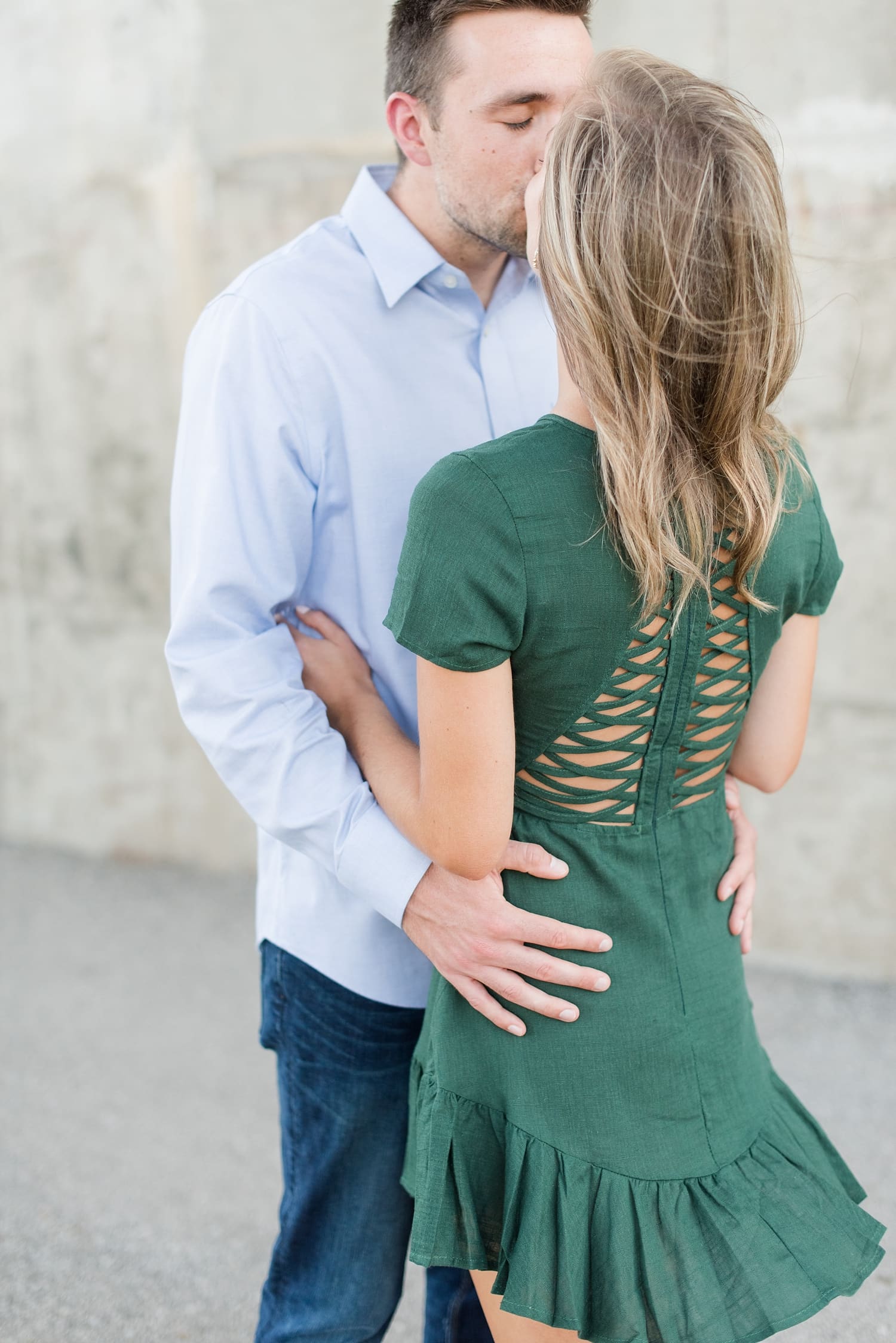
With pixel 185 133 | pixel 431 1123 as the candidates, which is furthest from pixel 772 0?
pixel 431 1123

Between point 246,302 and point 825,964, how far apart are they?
8.81 feet

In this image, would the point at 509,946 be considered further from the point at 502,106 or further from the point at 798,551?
the point at 502,106

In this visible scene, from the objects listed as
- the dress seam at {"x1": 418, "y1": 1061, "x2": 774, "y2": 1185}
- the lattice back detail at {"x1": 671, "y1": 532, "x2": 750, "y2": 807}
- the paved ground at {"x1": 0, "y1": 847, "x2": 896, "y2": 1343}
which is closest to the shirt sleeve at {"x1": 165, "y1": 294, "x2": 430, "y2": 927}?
the dress seam at {"x1": 418, "y1": 1061, "x2": 774, "y2": 1185}

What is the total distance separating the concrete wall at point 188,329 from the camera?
2938 mm

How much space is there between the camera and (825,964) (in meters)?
3.37

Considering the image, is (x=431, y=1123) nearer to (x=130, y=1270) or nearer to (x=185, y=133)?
(x=130, y=1270)

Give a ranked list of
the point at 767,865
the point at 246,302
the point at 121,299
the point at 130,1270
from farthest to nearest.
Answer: the point at 121,299 < the point at 767,865 < the point at 130,1270 < the point at 246,302

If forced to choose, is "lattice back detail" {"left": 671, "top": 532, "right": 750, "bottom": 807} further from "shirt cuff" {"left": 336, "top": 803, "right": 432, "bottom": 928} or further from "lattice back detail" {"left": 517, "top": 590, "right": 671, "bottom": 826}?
"shirt cuff" {"left": 336, "top": 803, "right": 432, "bottom": 928}

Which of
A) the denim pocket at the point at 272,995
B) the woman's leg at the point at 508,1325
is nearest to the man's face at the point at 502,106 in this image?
the denim pocket at the point at 272,995

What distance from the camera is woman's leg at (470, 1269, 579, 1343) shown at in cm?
119

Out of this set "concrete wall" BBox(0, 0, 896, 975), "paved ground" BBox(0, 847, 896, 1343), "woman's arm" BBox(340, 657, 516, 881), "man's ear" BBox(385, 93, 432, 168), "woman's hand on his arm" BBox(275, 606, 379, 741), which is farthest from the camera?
"concrete wall" BBox(0, 0, 896, 975)

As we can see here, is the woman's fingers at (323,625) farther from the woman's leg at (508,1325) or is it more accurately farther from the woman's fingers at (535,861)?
the woman's leg at (508,1325)

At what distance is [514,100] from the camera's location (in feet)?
4.78

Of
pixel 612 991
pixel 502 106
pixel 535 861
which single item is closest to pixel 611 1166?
pixel 612 991
